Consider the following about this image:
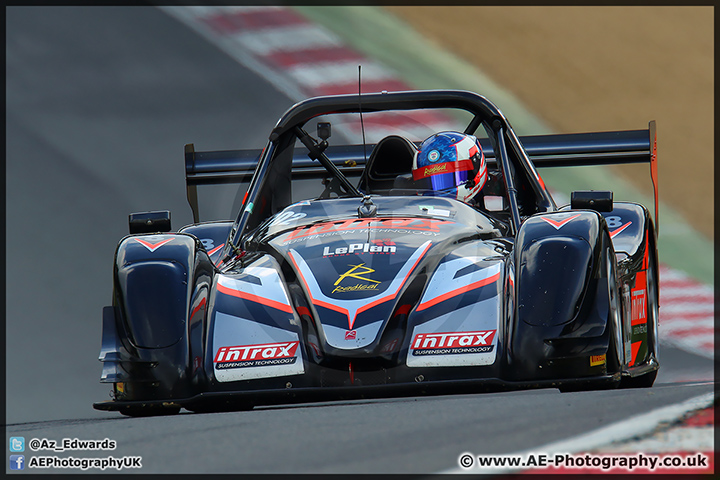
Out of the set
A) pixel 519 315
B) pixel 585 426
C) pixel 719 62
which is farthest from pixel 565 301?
pixel 719 62

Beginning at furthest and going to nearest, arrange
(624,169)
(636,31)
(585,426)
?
(636,31), (624,169), (585,426)

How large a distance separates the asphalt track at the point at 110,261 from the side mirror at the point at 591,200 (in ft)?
3.08

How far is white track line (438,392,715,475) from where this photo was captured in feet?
8.72

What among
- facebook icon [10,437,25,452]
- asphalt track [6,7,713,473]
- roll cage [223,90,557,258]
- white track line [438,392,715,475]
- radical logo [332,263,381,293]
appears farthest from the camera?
roll cage [223,90,557,258]

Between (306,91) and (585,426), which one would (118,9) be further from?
(585,426)

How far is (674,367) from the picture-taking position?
7.52m

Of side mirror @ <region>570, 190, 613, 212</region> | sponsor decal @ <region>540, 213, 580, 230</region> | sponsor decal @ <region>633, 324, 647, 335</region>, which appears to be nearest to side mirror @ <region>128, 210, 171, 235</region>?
sponsor decal @ <region>540, 213, 580, 230</region>

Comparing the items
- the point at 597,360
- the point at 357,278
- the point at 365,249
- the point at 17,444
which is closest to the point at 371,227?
the point at 365,249

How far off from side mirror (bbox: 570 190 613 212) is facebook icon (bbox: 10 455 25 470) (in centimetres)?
Answer: 286

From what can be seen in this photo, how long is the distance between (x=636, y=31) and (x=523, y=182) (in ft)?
35.9

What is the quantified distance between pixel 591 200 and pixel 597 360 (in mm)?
1242

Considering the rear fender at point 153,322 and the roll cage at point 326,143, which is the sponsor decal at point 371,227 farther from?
the roll cage at point 326,143

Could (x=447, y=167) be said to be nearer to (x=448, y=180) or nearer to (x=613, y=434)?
(x=448, y=180)

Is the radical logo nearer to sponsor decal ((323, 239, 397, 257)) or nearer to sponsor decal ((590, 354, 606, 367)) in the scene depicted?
sponsor decal ((323, 239, 397, 257))
